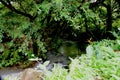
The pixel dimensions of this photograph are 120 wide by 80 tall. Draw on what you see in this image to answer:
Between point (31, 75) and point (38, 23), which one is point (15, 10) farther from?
point (31, 75)

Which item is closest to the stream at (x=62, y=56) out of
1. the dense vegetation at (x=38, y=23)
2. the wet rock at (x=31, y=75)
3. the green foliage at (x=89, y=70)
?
the dense vegetation at (x=38, y=23)

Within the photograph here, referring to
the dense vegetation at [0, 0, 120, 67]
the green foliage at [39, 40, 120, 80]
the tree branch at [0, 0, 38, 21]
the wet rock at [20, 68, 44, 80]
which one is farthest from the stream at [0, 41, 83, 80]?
the green foliage at [39, 40, 120, 80]

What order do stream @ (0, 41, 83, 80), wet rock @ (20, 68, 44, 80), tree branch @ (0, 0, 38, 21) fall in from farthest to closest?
stream @ (0, 41, 83, 80)
tree branch @ (0, 0, 38, 21)
wet rock @ (20, 68, 44, 80)

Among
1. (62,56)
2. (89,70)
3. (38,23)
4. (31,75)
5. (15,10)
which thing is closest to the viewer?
(89,70)

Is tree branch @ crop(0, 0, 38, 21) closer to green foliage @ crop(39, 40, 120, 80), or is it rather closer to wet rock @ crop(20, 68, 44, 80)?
wet rock @ crop(20, 68, 44, 80)

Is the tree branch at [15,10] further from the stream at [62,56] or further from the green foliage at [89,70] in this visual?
the green foliage at [89,70]

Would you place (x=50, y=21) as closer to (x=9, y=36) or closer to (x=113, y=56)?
(x=9, y=36)

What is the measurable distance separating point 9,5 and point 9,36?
0.76 metres

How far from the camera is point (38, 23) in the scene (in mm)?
6004

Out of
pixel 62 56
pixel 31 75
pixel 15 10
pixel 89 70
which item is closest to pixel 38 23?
pixel 15 10

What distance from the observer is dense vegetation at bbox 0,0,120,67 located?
569 cm

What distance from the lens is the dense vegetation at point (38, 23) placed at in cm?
569

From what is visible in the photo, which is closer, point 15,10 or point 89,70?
point 89,70

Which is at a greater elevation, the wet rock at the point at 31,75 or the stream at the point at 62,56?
the wet rock at the point at 31,75
